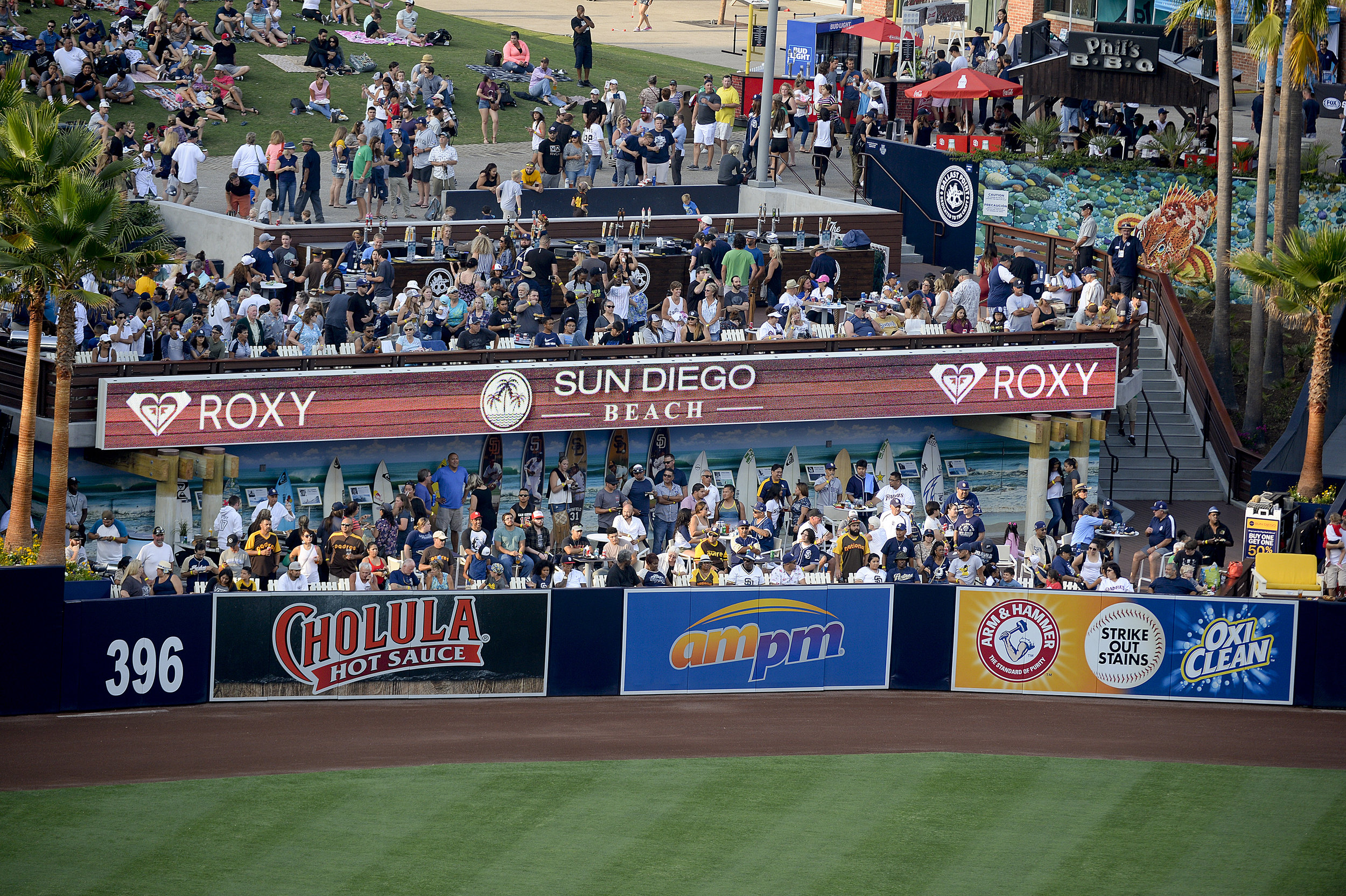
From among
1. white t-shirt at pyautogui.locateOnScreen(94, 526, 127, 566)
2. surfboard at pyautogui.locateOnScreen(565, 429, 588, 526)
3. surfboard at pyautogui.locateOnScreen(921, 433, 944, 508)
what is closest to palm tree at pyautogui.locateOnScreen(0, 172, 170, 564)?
white t-shirt at pyautogui.locateOnScreen(94, 526, 127, 566)

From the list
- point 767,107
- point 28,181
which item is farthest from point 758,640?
point 767,107

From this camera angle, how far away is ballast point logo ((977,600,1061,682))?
2112 centimetres

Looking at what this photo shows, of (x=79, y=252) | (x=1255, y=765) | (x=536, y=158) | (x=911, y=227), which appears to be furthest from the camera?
(x=911, y=227)

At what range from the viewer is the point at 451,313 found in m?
28.0

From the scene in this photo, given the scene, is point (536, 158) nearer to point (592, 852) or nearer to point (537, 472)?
point (537, 472)

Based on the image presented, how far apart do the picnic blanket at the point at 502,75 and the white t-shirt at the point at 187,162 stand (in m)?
13.8

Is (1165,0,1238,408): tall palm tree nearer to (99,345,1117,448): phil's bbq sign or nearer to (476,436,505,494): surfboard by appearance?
(99,345,1117,448): phil's bbq sign

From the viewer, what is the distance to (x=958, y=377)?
28.8 metres

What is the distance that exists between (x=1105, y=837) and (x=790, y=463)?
12347 mm

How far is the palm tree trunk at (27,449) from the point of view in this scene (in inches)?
845

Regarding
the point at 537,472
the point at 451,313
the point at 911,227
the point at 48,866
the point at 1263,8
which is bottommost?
the point at 48,866

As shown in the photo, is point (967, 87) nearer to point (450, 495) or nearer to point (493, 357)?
point (493, 357)

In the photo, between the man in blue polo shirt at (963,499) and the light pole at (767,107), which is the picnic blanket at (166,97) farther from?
the man in blue polo shirt at (963,499)

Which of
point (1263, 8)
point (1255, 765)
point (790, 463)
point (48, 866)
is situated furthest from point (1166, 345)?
point (48, 866)
